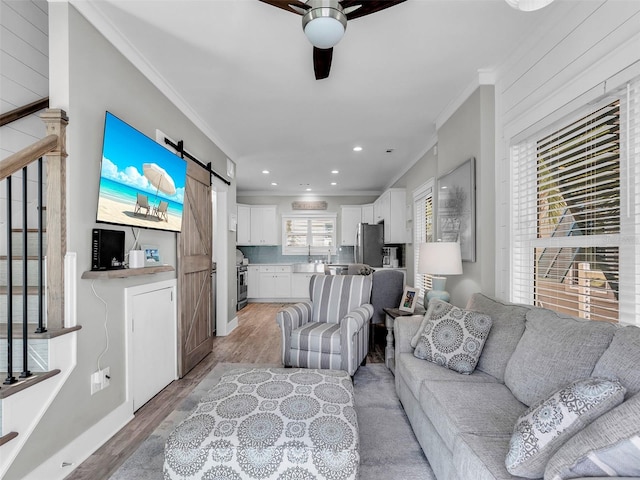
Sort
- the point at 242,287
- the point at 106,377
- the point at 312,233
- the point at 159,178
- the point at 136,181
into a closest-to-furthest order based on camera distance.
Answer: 1. the point at 106,377
2. the point at 136,181
3. the point at 159,178
4. the point at 242,287
5. the point at 312,233

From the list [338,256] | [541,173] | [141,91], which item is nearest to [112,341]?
[141,91]

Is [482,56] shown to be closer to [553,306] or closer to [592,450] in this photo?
[553,306]

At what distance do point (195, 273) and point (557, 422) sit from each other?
3241 mm

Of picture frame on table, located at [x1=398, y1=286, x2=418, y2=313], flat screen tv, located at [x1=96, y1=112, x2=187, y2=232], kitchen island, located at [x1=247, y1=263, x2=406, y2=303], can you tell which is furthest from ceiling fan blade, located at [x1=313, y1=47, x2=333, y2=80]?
kitchen island, located at [x1=247, y1=263, x2=406, y2=303]

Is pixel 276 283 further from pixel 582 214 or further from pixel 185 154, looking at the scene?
pixel 582 214

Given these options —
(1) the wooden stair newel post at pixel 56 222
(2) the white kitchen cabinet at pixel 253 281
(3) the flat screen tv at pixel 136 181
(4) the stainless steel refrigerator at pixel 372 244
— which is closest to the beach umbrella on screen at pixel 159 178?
(3) the flat screen tv at pixel 136 181

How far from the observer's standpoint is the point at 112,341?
219 centimetres

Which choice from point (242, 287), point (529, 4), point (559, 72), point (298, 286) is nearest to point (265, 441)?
point (529, 4)

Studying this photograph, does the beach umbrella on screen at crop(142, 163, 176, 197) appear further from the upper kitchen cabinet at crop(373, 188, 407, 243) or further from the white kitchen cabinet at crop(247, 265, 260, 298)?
the white kitchen cabinet at crop(247, 265, 260, 298)

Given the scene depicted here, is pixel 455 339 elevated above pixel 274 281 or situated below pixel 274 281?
above

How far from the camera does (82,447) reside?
190 centimetres

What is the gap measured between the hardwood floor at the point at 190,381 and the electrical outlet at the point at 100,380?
0.36 metres

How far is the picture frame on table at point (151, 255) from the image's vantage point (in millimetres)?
2503

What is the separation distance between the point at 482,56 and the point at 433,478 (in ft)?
9.16
